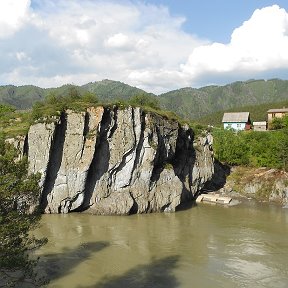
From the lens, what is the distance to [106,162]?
4641 cm

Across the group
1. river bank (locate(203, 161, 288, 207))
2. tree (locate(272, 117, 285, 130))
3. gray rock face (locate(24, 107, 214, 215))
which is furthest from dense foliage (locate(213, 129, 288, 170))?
tree (locate(272, 117, 285, 130))

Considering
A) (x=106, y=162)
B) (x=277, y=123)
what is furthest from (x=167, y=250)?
(x=277, y=123)

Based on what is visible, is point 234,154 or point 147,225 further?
point 234,154

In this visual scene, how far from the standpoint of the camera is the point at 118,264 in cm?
3031

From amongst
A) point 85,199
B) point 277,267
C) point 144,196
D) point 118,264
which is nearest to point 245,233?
point 277,267

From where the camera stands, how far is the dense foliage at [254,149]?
63.2 meters

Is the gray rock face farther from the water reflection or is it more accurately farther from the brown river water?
the water reflection

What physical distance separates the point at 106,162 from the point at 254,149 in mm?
33737

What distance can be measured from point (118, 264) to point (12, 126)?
24.3m

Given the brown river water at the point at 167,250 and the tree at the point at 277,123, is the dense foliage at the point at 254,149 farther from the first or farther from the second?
the tree at the point at 277,123

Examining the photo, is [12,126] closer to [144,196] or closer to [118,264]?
[144,196]

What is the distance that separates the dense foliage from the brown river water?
17.2 metres

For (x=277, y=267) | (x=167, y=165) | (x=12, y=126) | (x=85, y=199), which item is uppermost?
(x=12, y=126)

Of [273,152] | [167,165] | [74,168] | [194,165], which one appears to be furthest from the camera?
[273,152]
